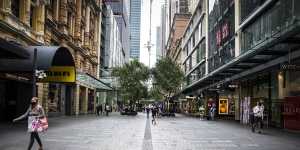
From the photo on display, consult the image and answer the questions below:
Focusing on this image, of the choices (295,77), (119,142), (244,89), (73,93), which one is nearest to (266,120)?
(295,77)

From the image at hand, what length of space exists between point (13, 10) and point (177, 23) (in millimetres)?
101383

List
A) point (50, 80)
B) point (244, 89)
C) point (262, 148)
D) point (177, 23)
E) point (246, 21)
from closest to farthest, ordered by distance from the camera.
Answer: point (262, 148)
point (50, 80)
point (246, 21)
point (244, 89)
point (177, 23)

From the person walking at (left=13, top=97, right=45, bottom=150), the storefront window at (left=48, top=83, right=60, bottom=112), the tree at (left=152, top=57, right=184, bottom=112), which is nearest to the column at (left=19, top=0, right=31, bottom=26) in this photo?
the storefront window at (left=48, top=83, right=60, bottom=112)

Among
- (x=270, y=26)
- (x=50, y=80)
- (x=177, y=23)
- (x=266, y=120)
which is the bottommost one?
(x=266, y=120)

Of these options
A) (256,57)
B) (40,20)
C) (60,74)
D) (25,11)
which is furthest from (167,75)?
(256,57)

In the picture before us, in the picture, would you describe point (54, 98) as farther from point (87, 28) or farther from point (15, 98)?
point (87, 28)

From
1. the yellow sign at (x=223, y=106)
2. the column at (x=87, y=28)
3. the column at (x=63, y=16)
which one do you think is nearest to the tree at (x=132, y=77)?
the column at (x=87, y=28)

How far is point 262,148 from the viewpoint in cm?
1639

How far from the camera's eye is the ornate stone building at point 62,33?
3244 cm

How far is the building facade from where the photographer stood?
26.0 meters

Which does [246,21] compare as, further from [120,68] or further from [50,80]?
[120,68]

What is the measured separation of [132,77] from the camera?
7238 centimetres

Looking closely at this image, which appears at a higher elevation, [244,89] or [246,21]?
[246,21]

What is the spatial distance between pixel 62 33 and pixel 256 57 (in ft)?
75.7
